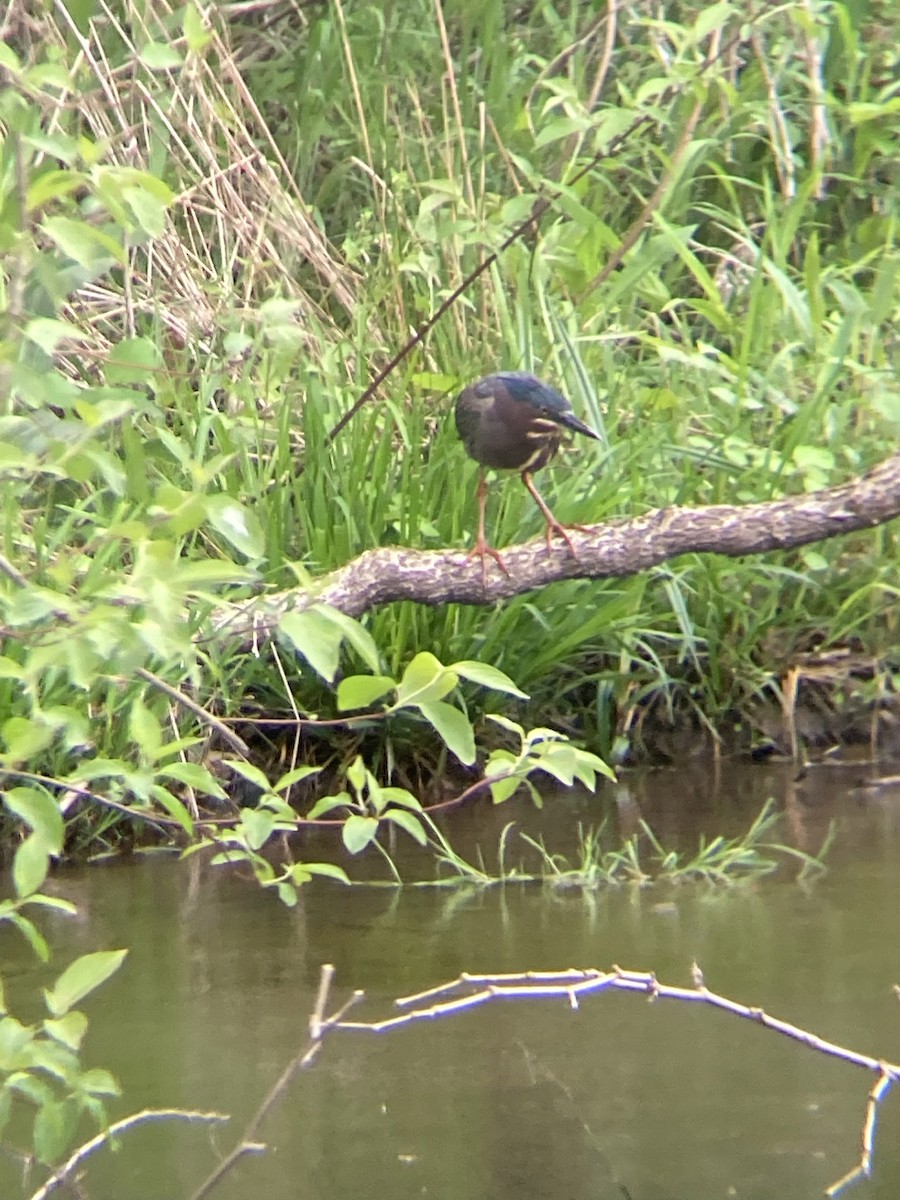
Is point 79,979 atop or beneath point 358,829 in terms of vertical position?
atop

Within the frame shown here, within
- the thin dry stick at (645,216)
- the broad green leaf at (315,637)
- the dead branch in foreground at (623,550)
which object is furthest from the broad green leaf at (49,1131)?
the thin dry stick at (645,216)

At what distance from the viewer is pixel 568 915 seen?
10.6 feet

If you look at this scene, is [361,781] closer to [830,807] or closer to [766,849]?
[766,849]

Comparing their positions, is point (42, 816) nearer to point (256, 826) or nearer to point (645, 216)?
point (256, 826)

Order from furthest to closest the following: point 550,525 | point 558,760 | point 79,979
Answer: point 550,525, point 558,760, point 79,979

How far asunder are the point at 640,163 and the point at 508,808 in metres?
2.53

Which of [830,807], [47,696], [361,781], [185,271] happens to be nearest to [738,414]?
[830,807]

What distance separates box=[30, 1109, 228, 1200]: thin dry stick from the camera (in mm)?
1900

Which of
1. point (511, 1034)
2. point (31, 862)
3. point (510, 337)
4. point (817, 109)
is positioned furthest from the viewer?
point (817, 109)

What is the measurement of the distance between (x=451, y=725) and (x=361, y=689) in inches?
5.3

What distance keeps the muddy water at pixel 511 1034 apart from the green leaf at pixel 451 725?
522 mm

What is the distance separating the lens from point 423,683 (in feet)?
7.17

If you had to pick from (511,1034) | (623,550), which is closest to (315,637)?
(511,1034)

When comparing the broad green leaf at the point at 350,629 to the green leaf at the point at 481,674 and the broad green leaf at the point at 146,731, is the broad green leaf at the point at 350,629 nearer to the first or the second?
the green leaf at the point at 481,674
